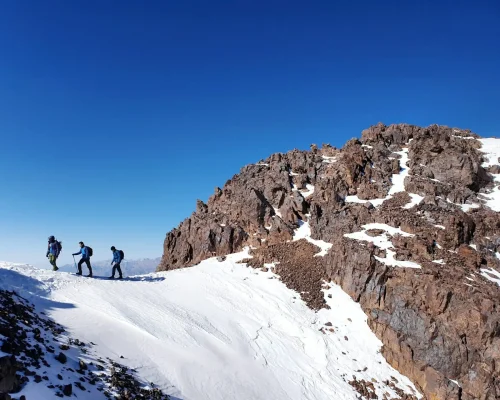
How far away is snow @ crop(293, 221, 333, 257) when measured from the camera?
31859 millimetres

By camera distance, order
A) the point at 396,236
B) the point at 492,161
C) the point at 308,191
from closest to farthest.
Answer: the point at 396,236 < the point at 308,191 < the point at 492,161

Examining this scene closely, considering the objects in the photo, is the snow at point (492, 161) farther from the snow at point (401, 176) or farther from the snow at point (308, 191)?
the snow at point (308, 191)

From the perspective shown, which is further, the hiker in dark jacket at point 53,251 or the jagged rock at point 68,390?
the hiker in dark jacket at point 53,251

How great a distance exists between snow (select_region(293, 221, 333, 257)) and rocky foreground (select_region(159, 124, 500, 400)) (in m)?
0.30

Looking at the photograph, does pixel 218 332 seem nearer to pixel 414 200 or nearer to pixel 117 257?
pixel 117 257

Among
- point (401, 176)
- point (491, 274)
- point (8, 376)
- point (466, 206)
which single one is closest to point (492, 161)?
point (466, 206)

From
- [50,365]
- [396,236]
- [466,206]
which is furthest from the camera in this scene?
[466,206]

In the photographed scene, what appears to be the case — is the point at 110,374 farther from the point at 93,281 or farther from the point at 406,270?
the point at 406,270

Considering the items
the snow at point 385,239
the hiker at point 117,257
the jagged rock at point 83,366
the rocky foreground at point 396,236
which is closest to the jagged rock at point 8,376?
the jagged rock at point 83,366

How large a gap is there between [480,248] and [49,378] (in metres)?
33.0

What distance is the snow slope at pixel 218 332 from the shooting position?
50.8 ft

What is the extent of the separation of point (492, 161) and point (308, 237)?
28.1m

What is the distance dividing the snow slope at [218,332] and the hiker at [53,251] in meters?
1.46

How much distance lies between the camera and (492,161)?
1656 inches
